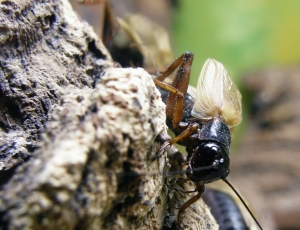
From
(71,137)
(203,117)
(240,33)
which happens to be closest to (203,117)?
(203,117)

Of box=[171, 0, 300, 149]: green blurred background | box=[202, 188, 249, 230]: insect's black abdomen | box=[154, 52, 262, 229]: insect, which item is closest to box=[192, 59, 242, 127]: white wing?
box=[154, 52, 262, 229]: insect

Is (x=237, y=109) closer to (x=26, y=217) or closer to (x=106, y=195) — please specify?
(x=106, y=195)

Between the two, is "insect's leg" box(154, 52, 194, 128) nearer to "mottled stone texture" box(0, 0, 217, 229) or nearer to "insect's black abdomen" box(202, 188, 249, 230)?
"mottled stone texture" box(0, 0, 217, 229)

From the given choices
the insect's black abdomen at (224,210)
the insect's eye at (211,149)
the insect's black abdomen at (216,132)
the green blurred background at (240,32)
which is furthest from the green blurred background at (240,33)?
the insect's eye at (211,149)

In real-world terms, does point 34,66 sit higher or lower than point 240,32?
lower

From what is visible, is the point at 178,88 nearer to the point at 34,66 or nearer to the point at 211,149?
the point at 211,149

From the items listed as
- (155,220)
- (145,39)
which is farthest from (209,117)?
(145,39)

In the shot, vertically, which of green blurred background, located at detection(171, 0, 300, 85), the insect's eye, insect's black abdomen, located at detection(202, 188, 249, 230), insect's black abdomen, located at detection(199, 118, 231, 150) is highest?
green blurred background, located at detection(171, 0, 300, 85)
